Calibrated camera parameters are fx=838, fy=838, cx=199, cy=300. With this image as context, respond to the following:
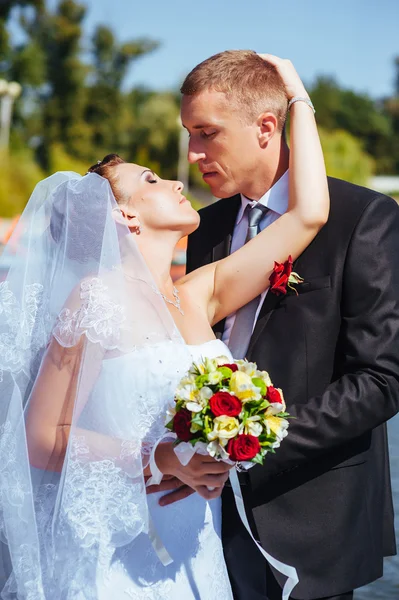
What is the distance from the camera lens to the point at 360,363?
10.2 ft

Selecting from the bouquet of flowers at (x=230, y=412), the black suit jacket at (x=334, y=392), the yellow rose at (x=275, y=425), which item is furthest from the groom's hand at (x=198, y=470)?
the black suit jacket at (x=334, y=392)

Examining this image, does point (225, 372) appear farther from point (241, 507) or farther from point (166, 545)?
point (166, 545)

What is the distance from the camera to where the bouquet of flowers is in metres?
2.59

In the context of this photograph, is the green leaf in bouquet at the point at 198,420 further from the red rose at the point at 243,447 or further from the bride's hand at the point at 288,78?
the bride's hand at the point at 288,78

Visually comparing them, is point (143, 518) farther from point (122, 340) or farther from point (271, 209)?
point (271, 209)

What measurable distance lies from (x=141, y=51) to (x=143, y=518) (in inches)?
2021

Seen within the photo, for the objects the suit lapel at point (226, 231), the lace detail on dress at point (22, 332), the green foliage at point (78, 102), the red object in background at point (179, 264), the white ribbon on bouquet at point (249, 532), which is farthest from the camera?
the green foliage at point (78, 102)

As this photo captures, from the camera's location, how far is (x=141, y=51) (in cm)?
5159

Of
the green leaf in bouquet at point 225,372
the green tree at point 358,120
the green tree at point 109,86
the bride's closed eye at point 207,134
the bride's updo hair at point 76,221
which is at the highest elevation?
the bride's closed eye at point 207,134

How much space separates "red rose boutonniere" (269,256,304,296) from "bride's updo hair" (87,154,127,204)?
69cm

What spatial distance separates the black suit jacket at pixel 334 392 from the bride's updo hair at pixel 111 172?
0.75 m

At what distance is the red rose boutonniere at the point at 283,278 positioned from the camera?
129 inches

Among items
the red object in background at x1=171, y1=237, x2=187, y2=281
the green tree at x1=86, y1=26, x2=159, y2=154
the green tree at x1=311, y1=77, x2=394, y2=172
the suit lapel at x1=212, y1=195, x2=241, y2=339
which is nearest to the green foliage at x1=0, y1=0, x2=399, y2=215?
the green tree at x1=86, y1=26, x2=159, y2=154

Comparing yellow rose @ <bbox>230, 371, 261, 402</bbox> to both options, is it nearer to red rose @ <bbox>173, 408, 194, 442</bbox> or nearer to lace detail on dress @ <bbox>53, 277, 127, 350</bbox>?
red rose @ <bbox>173, 408, 194, 442</bbox>
